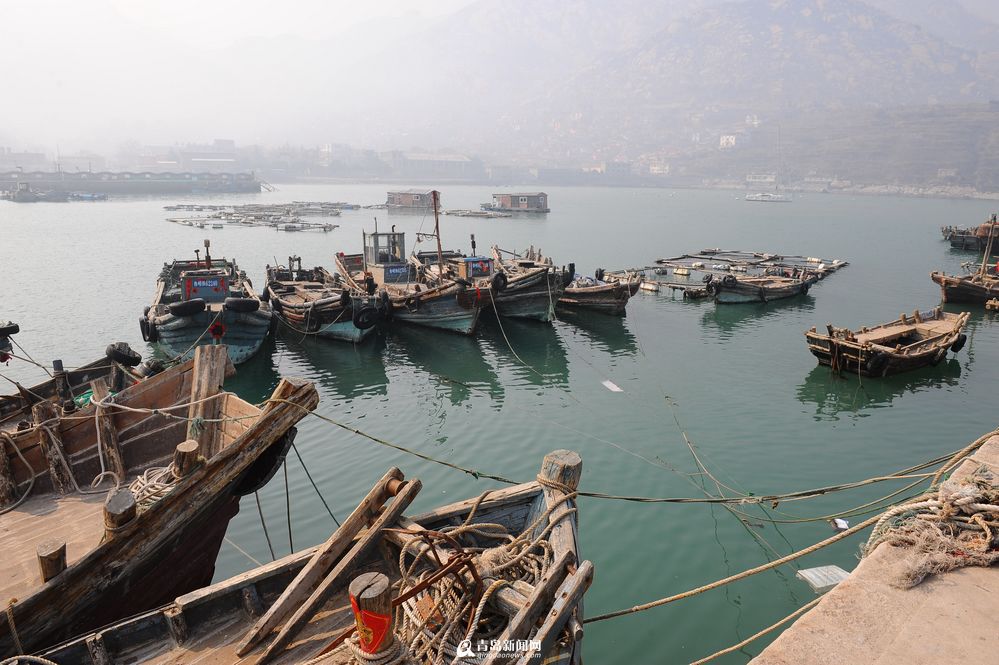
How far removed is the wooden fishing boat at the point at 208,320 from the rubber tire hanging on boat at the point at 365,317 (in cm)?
355

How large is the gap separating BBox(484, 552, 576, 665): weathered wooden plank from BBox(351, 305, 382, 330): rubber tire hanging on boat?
19588 millimetres

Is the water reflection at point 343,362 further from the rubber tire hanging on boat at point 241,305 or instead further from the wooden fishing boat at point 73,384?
the wooden fishing boat at point 73,384

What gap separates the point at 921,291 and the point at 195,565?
46256 millimetres

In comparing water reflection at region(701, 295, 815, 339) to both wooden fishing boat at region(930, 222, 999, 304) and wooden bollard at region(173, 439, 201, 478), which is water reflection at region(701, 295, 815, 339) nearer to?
wooden fishing boat at region(930, 222, 999, 304)

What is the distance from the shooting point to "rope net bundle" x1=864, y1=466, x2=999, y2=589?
5.20 metres

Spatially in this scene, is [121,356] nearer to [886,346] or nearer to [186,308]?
[186,308]

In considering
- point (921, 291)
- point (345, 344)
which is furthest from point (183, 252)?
point (921, 291)

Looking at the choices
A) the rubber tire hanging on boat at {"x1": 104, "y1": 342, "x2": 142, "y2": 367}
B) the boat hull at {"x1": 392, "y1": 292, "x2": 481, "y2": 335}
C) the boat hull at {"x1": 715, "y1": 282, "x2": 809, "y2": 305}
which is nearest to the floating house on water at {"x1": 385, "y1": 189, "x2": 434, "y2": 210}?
the boat hull at {"x1": 715, "y1": 282, "x2": 809, "y2": 305}

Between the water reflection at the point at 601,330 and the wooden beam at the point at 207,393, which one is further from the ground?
the wooden beam at the point at 207,393

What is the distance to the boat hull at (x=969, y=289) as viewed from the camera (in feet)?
104

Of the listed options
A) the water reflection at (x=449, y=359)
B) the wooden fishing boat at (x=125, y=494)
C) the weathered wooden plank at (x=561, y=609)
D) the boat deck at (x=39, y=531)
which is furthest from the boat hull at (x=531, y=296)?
the weathered wooden plank at (x=561, y=609)

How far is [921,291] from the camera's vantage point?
40125 millimetres

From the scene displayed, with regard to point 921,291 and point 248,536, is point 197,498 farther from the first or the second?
point 921,291

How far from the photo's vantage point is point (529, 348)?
2433cm
